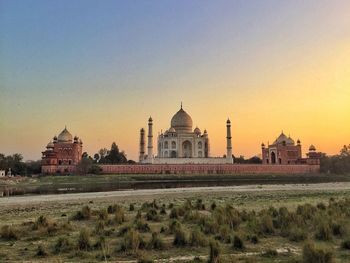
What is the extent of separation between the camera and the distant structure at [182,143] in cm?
8388

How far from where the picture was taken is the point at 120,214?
1288cm

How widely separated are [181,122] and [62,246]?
269 ft

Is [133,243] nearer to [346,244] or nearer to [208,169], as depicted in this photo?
[346,244]

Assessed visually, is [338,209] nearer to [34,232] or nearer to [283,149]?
[34,232]

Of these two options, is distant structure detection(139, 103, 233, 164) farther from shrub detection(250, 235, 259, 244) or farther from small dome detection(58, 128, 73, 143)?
shrub detection(250, 235, 259, 244)

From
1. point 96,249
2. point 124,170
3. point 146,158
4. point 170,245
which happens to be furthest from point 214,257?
point 146,158

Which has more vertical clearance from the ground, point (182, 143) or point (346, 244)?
point (182, 143)

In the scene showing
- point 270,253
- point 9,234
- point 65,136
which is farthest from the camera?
point 65,136

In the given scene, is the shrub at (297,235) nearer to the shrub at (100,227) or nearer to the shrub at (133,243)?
the shrub at (133,243)

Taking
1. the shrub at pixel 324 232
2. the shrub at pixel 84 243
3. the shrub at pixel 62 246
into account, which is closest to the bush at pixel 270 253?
the shrub at pixel 324 232

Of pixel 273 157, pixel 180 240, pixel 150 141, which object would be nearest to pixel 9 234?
pixel 180 240

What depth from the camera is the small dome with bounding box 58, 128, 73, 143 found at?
259 feet

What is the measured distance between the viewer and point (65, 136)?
79.5 m

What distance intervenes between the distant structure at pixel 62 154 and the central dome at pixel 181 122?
23.7m
